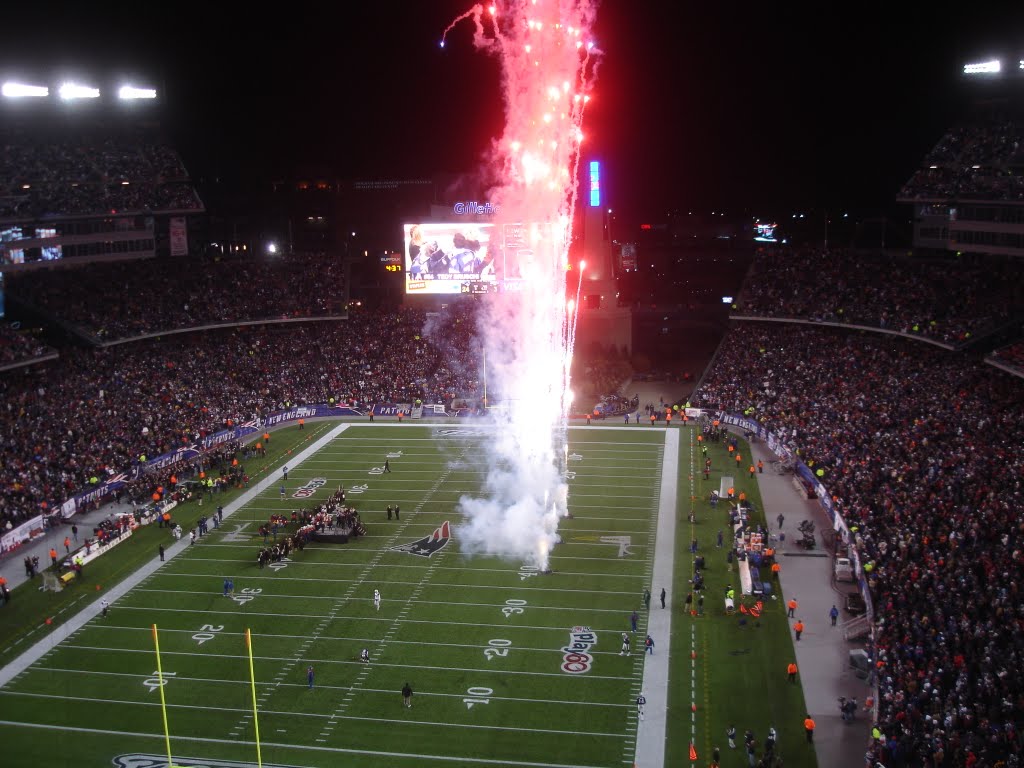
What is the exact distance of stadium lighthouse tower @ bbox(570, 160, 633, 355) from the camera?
6075cm

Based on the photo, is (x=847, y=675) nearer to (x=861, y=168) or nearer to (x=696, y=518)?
Answer: (x=696, y=518)

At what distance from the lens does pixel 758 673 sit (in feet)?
83.1

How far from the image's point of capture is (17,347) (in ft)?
149

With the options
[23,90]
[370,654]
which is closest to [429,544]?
[370,654]

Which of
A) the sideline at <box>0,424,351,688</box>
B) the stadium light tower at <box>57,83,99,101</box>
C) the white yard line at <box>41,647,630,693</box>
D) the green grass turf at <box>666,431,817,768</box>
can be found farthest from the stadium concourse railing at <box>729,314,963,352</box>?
the stadium light tower at <box>57,83,99,101</box>

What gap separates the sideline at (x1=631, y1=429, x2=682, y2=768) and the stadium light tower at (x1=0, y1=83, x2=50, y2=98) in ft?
144

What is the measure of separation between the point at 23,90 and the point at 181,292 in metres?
15.2

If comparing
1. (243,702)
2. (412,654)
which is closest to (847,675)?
(412,654)

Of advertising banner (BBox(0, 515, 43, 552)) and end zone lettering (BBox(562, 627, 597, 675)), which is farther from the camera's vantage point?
advertising banner (BBox(0, 515, 43, 552))

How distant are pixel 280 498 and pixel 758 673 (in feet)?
69.0

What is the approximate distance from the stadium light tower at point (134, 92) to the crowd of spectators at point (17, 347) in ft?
75.6

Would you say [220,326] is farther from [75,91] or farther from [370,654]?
[370,654]

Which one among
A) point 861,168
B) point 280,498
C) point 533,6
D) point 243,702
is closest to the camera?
point 243,702

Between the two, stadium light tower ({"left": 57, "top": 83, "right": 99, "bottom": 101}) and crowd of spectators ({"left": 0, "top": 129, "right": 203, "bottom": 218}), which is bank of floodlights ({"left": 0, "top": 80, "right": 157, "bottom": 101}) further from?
crowd of spectators ({"left": 0, "top": 129, "right": 203, "bottom": 218})
